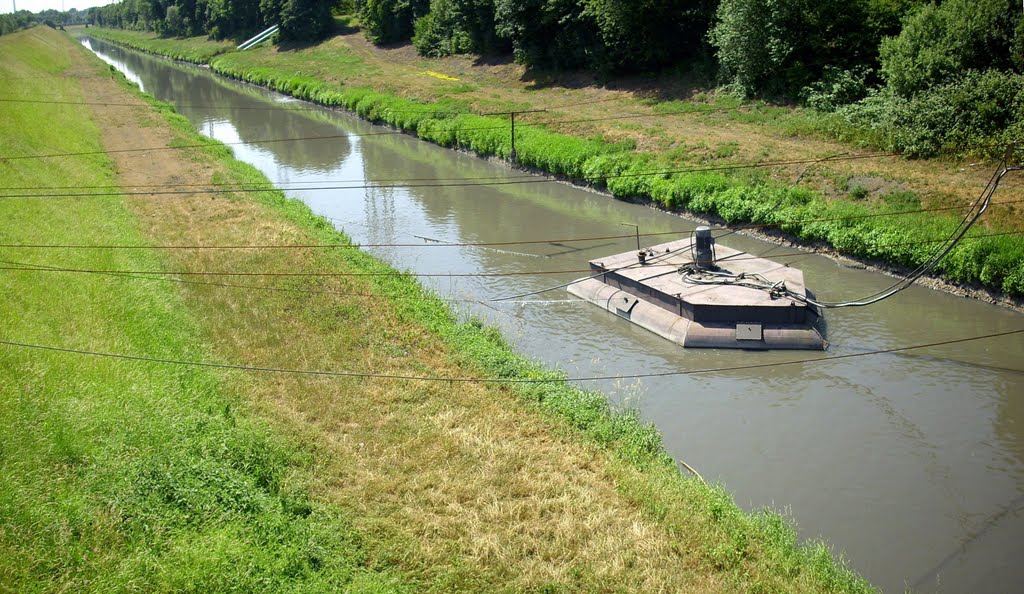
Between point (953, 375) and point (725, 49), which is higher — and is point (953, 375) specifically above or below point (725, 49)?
below

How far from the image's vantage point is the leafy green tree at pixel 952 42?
2580 cm

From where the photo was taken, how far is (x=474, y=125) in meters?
38.6

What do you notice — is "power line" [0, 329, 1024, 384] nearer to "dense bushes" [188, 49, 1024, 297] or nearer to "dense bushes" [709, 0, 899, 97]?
"dense bushes" [188, 49, 1024, 297]

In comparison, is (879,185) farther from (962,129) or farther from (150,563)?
(150,563)

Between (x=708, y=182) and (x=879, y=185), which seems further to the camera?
(x=708, y=182)

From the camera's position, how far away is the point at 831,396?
50.3ft

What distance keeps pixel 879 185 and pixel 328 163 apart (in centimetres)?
2515

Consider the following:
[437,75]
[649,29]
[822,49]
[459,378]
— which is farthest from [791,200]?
[437,75]

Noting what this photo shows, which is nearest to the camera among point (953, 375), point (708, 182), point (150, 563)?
point (150, 563)

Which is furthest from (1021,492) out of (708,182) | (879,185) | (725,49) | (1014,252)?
(725,49)

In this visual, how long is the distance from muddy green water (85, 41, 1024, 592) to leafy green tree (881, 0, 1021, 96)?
878 cm

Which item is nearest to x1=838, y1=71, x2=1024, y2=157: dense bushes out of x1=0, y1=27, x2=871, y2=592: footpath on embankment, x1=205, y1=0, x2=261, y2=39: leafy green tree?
x1=0, y1=27, x2=871, y2=592: footpath on embankment

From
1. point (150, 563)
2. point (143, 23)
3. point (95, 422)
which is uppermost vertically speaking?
point (143, 23)

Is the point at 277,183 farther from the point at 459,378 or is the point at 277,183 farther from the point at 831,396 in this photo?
the point at 831,396
